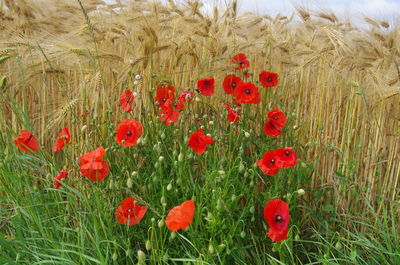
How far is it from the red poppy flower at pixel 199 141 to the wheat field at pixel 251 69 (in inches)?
17.4

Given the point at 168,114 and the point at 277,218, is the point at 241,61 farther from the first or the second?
the point at 277,218

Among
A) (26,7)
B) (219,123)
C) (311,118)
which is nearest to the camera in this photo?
(219,123)

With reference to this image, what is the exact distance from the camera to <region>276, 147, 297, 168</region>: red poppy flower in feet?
5.83

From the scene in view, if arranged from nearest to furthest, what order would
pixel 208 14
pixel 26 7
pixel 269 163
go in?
pixel 269 163 → pixel 208 14 → pixel 26 7

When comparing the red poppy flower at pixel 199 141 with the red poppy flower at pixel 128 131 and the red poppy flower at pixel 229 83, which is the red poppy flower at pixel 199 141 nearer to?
the red poppy flower at pixel 128 131

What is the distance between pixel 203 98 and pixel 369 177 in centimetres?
101

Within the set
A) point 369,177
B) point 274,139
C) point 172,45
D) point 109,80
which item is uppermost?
point 172,45

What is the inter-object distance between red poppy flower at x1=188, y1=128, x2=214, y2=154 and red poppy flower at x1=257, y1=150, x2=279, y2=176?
0.73 feet

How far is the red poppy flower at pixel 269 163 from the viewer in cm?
182

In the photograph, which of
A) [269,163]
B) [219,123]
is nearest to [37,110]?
[219,123]

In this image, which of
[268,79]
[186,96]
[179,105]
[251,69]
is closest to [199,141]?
[186,96]

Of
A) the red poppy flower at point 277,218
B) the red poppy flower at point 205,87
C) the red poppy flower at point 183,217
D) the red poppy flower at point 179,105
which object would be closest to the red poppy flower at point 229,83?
the red poppy flower at point 205,87

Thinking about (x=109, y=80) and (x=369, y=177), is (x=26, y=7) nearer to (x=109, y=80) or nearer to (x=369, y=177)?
(x=109, y=80)

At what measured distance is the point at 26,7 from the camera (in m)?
3.08
